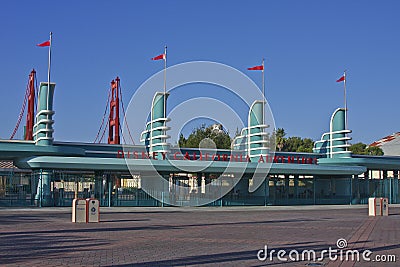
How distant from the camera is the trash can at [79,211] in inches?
979

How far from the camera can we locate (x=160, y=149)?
44.8 m

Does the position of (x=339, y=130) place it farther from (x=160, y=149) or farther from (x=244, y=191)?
(x=160, y=149)

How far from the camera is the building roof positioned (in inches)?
3578

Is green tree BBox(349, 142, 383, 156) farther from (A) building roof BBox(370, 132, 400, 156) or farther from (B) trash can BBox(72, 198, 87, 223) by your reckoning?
(B) trash can BBox(72, 198, 87, 223)

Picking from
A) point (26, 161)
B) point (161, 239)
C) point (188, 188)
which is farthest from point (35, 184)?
point (161, 239)

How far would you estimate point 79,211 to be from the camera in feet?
82.0

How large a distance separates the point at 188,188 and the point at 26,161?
44.7ft
